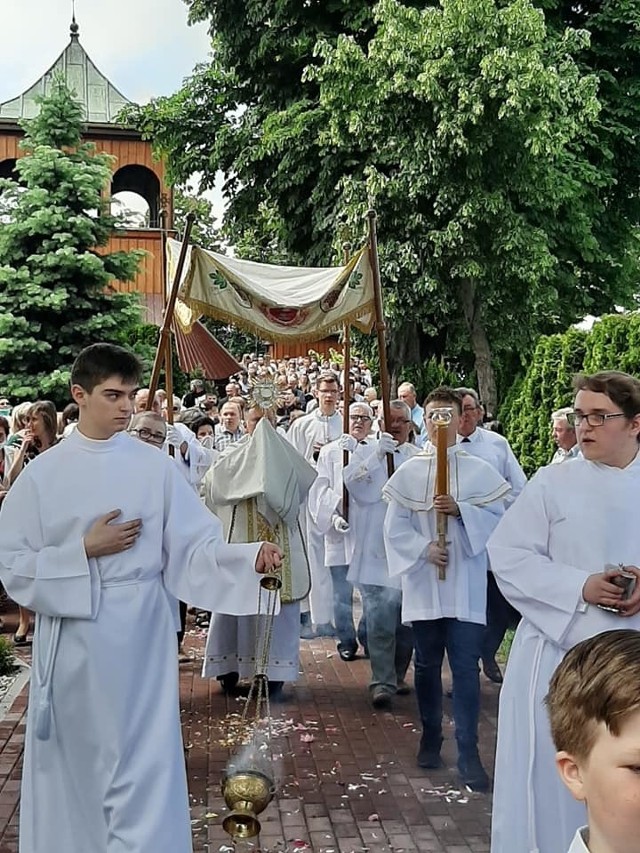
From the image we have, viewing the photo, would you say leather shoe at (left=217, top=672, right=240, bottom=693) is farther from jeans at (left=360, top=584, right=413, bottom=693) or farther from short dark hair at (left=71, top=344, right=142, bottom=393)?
short dark hair at (left=71, top=344, right=142, bottom=393)

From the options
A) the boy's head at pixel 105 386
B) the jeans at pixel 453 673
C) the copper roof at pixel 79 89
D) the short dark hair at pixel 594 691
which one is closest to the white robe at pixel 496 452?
the jeans at pixel 453 673

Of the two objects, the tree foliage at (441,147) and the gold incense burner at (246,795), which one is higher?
the tree foliage at (441,147)

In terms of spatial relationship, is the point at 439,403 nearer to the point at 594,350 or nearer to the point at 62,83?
the point at 594,350

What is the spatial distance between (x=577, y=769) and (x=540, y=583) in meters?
2.22

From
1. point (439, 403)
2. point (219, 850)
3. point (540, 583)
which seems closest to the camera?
point (540, 583)

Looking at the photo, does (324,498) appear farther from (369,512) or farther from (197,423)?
(197,423)

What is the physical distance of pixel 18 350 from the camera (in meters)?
20.7

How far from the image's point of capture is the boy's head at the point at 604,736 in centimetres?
172

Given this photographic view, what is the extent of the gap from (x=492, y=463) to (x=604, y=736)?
19.1 ft

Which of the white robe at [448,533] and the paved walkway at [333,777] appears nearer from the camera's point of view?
the paved walkway at [333,777]

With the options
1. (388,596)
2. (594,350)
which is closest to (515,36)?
(594,350)

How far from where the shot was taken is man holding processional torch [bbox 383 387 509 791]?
5.95m

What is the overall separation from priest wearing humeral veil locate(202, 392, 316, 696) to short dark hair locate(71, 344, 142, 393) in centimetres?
320

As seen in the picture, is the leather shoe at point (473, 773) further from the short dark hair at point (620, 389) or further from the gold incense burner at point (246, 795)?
the short dark hair at point (620, 389)
